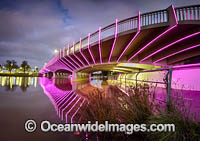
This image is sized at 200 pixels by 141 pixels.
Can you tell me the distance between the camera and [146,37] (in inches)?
484

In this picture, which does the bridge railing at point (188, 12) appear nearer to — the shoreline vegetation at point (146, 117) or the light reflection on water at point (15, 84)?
the shoreline vegetation at point (146, 117)

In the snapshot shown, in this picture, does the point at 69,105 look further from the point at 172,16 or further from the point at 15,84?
the point at 15,84

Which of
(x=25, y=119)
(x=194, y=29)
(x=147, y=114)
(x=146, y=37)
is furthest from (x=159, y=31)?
(x=25, y=119)

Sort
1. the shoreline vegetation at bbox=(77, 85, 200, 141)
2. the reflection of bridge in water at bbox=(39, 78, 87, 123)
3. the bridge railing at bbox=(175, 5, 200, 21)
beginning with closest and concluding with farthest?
the shoreline vegetation at bbox=(77, 85, 200, 141) → the reflection of bridge in water at bbox=(39, 78, 87, 123) → the bridge railing at bbox=(175, 5, 200, 21)

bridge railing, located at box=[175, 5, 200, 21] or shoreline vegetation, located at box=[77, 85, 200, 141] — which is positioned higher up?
bridge railing, located at box=[175, 5, 200, 21]

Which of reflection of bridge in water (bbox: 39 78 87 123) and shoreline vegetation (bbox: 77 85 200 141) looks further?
reflection of bridge in water (bbox: 39 78 87 123)

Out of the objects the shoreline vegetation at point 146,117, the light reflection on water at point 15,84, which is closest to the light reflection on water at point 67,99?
the light reflection on water at point 15,84

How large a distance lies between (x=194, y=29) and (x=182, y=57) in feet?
15.9

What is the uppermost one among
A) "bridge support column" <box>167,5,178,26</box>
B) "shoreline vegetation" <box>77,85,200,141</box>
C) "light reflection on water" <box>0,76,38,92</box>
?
"bridge support column" <box>167,5,178,26</box>

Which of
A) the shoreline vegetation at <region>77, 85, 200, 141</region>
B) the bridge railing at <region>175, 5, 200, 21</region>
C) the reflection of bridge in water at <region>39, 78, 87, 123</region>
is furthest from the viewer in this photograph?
the bridge railing at <region>175, 5, 200, 21</region>

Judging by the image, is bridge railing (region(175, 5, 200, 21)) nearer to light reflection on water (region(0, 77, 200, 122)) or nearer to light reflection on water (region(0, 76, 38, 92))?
light reflection on water (region(0, 77, 200, 122))

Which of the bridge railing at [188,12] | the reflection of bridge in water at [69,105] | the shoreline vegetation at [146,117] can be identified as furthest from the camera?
the bridge railing at [188,12]

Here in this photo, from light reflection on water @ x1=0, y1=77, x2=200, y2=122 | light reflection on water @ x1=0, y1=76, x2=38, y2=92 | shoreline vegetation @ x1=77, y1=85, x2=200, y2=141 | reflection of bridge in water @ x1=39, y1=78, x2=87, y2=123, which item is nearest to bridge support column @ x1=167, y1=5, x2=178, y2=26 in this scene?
light reflection on water @ x1=0, y1=77, x2=200, y2=122

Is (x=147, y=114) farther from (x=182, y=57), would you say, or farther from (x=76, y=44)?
(x=76, y=44)
